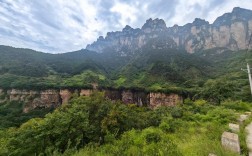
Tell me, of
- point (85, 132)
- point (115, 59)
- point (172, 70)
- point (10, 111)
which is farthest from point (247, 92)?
point (115, 59)

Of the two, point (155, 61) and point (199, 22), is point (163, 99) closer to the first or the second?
point (155, 61)

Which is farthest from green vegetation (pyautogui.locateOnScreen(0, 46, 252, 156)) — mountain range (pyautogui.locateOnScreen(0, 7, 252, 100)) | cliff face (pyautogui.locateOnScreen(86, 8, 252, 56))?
cliff face (pyautogui.locateOnScreen(86, 8, 252, 56))

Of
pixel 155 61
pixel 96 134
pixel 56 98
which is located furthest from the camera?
pixel 155 61

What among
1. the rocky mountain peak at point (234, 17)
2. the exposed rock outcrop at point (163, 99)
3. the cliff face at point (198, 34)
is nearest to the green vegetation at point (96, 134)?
the exposed rock outcrop at point (163, 99)

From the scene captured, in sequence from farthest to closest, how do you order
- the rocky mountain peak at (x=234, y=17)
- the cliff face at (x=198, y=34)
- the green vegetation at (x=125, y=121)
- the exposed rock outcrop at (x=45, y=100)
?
1. the rocky mountain peak at (x=234, y=17)
2. the cliff face at (x=198, y=34)
3. the exposed rock outcrop at (x=45, y=100)
4. the green vegetation at (x=125, y=121)

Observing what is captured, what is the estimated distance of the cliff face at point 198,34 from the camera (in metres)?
133

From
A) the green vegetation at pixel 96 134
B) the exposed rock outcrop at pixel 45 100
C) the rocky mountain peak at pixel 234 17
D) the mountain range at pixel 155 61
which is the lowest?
the exposed rock outcrop at pixel 45 100

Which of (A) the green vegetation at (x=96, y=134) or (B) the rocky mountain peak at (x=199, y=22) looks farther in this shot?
(B) the rocky mountain peak at (x=199, y=22)

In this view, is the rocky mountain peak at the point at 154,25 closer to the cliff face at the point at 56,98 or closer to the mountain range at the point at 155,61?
the mountain range at the point at 155,61

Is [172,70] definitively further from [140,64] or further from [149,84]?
[140,64]

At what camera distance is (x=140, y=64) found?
106625mm

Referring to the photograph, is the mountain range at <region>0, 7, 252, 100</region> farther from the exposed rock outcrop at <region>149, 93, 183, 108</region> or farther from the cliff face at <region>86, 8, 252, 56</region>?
A: the exposed rock outcrop at <region>149, 93, 183, 108</region>

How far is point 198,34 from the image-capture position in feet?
506

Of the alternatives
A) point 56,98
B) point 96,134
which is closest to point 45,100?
point 56,98
